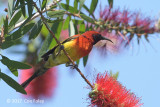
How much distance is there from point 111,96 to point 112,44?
60.2 inches

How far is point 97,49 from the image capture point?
4.18m

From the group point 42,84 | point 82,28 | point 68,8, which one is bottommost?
point 42,84

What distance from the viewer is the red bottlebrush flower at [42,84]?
5.24m

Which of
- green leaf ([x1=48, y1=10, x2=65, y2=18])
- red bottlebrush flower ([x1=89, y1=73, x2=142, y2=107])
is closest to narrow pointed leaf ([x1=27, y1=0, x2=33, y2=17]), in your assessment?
green leaf ([x1=48, y1=10, x2=65, y2=18])

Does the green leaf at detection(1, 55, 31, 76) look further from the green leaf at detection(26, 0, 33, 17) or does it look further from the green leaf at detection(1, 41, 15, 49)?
the green leaf at detection(26, 0, 33, 17)

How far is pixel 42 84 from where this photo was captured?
17.4ft

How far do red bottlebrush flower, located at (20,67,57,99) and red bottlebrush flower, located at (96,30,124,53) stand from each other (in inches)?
61.5

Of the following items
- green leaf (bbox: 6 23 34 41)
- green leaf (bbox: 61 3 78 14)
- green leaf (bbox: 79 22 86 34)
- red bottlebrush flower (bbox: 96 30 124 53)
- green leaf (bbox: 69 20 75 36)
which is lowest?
red bottlebrush flower (bbox: 96 30 124 53)

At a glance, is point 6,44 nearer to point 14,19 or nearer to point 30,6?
point 14,19

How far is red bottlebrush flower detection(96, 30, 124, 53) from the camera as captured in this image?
3873 millimetres

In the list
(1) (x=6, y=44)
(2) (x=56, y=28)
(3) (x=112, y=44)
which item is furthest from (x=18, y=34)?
(3) (x=112, y=44)

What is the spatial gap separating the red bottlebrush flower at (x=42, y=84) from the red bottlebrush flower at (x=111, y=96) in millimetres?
2670

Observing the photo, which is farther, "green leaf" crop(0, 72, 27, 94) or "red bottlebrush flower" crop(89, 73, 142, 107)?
"red bottlebrush flower" crop(89, 73, 142, 107)

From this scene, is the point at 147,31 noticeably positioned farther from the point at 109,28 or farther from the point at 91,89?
the point at 91,89
